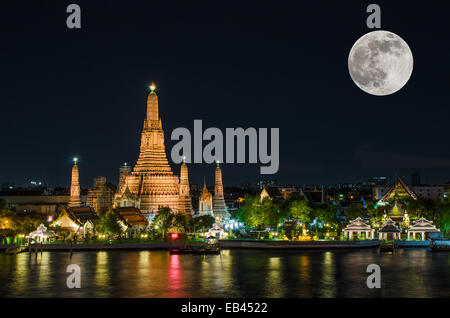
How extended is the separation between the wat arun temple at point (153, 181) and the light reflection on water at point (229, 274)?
20.0 meters

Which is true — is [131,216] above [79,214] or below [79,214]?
below

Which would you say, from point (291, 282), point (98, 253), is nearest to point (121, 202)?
point (98, 253)

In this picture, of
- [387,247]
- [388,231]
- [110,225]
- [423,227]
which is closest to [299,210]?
[388,231]

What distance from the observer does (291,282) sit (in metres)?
43.4

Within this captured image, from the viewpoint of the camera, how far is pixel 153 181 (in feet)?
276

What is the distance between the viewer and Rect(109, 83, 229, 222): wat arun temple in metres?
81.8

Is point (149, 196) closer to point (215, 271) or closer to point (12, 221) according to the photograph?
point (12, 221)

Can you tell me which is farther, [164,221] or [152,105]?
[152,105]

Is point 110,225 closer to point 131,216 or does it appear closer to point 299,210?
point 131,216

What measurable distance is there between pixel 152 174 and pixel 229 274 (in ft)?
130

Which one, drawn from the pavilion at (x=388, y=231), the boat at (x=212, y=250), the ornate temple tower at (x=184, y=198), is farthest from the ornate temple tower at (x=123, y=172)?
the pavilion at (x=388, y=231)

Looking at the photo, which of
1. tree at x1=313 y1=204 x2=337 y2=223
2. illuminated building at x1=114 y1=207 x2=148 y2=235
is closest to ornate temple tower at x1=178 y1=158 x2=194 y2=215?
illuminated building at x1=114 y1=207 x2=148 y2=235

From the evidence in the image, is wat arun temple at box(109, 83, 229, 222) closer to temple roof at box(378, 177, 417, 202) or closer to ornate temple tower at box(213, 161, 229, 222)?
ornate temple tower at box(213, 161, 229, 222)
